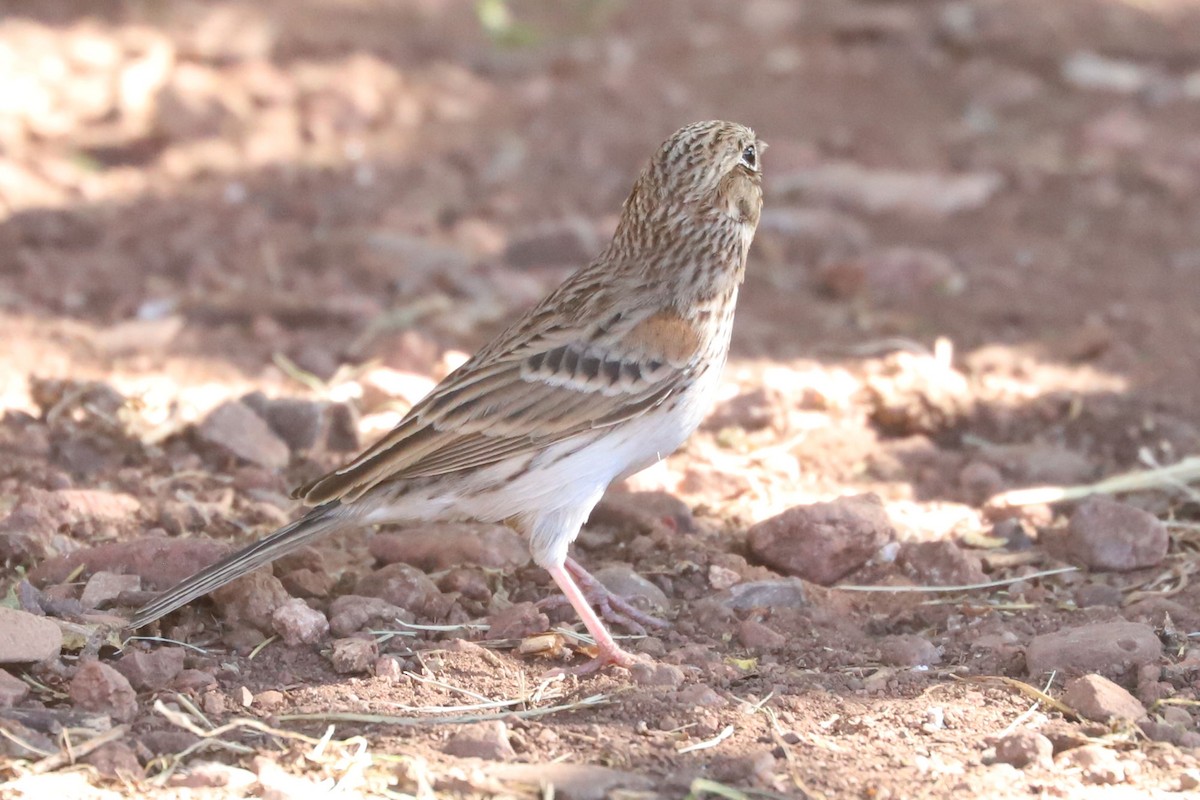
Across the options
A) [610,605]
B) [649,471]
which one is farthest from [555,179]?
[610,605]

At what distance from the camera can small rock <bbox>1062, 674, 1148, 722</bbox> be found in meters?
3.84

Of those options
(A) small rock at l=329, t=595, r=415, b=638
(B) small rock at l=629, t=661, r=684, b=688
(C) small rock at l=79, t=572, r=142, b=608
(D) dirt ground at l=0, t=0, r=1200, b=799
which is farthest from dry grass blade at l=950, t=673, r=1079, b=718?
(C) small rock at l=79, t=572, r=142, b=608

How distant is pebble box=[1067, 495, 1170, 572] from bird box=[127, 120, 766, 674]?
125 centimetres

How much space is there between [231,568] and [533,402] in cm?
95

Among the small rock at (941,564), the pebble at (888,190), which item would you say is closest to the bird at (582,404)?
the small rock at (941,564)

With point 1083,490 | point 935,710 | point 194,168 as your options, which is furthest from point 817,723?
point 194,168

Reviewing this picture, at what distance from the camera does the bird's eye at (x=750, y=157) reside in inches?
192

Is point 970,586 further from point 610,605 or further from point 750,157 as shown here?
point 750,157

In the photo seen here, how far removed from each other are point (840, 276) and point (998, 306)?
0.73 m

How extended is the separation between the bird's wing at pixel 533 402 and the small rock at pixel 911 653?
0.92 metres

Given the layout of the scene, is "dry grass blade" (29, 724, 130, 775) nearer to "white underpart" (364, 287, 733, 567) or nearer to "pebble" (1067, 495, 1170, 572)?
"white underpart" (364, 287, 733, 567)

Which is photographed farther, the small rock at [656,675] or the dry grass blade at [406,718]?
the small rock at [656,675]

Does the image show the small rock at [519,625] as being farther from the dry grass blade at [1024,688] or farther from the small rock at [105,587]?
the dry grass blade at [1024,688]

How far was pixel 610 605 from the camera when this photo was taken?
4598mm
